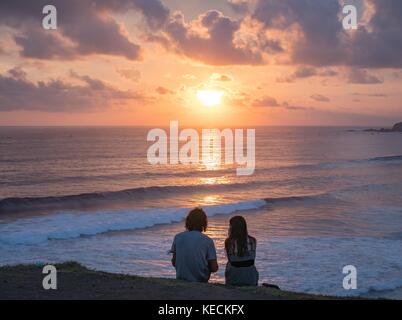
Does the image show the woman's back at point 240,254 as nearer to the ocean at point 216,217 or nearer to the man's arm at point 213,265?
the man's arm at point 213,265

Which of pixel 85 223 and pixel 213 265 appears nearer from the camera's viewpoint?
pixel 213 265

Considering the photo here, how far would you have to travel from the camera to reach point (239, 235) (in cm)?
885

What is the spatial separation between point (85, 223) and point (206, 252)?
1734cm

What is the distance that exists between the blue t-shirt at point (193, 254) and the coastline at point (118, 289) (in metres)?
0.23

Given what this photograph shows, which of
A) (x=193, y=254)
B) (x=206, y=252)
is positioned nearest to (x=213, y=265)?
(x=206, y=252)

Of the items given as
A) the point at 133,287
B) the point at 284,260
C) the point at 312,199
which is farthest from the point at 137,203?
the point at 133,287

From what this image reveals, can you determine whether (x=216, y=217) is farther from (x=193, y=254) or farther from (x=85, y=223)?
(x=193, y=254)

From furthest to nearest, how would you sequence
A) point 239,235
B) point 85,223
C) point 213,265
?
point 85,223 < point 213,265 < point 239,235

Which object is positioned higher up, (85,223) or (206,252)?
(206,252)

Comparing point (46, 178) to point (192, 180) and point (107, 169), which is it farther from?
point (192, 180)

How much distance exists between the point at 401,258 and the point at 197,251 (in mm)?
10742

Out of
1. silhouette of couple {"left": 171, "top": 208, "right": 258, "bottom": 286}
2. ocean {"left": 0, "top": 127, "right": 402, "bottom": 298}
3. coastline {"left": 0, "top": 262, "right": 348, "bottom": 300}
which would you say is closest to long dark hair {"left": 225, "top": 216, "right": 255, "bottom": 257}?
silhouette of couple {"left": 171, "top": 208, "right": 258, "bottom": 286}

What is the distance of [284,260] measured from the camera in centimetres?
1706

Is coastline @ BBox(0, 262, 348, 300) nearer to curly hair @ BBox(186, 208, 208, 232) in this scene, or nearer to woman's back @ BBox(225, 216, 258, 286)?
woman's back @ BBox(225, 216, 258, 286)
